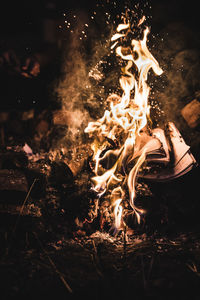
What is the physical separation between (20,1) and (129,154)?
302 inches

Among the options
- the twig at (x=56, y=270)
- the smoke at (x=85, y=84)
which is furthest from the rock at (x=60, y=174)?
the smoke at (x=85, y=84)

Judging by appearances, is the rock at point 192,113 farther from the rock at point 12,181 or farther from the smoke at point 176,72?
the rock at point 12,181

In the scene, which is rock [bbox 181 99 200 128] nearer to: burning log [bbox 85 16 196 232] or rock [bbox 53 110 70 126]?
burning log [bbox 85 16 196 232]

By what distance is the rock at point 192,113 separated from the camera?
14.1 feet

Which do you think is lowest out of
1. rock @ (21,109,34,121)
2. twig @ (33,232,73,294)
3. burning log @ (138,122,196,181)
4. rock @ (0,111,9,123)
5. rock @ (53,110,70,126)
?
twig @ (33,232,73,294)

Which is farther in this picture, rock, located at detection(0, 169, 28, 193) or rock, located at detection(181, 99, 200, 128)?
rock, located at detection(181, 99, 200, 128)

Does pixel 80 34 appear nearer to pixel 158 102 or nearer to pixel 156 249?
pixel 158 102

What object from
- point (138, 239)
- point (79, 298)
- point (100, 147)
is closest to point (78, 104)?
point (100, 147)

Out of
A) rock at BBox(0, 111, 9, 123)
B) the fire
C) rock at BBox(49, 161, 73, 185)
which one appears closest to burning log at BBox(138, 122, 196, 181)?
the fire

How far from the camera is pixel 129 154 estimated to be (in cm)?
337

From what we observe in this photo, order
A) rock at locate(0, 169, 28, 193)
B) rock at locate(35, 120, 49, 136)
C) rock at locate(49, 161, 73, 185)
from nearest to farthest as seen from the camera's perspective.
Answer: rock at locate(0, 169, 28, 193) → rock at locate(49, 161, 73, 185) → rock at locate(35, 120, 49, 136)

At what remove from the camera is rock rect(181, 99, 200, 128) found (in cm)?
431

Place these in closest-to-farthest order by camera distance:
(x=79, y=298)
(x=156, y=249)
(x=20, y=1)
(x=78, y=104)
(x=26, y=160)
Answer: (x=79, y=298), (x=156, y=249), (x=26, y=160), (x=78, y=104), (x=20, y=1)

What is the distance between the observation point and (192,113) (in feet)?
14.4
